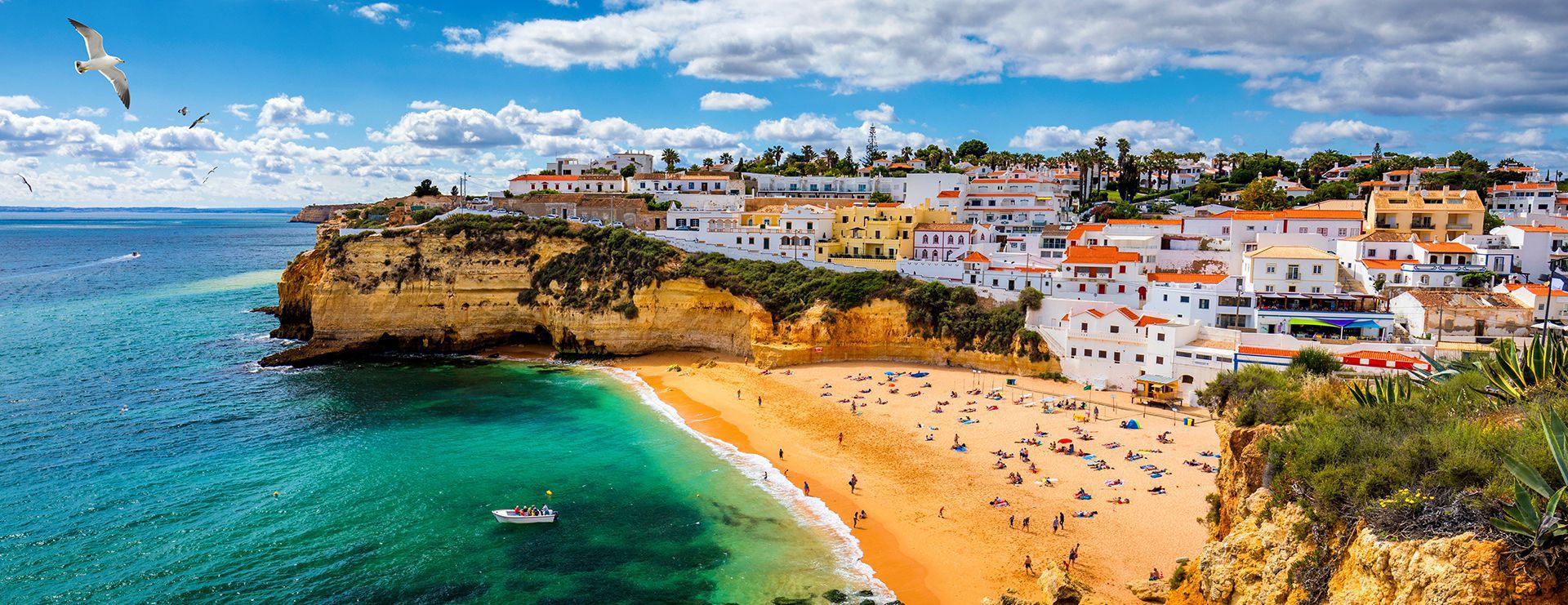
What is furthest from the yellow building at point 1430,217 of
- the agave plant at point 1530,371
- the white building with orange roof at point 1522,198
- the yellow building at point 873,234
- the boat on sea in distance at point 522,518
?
the boat on sea in distance at point 522,518

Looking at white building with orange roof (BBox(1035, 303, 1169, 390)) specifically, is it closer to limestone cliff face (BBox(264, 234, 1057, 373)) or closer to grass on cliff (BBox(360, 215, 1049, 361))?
grass on cliff (BBox(360, 215, 1049, 361))

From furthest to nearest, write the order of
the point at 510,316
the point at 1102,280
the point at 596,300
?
the point at 510,316 → the point at 596,300 → the point at 1102,280

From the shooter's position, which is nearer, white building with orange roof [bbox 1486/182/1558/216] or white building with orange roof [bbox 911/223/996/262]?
white building with orange roof [bbox 911/223/996/262]

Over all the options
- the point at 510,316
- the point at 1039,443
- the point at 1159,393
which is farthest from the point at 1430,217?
the point at 510,316

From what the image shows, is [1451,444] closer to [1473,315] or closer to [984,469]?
[984,469]

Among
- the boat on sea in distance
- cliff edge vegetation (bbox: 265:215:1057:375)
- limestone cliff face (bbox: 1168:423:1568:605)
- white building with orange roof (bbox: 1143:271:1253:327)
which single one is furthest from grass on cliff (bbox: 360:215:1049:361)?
limestone cliff face (bbox: 1168:423:1568:605)

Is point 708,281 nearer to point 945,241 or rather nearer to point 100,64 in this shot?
point 945,241
